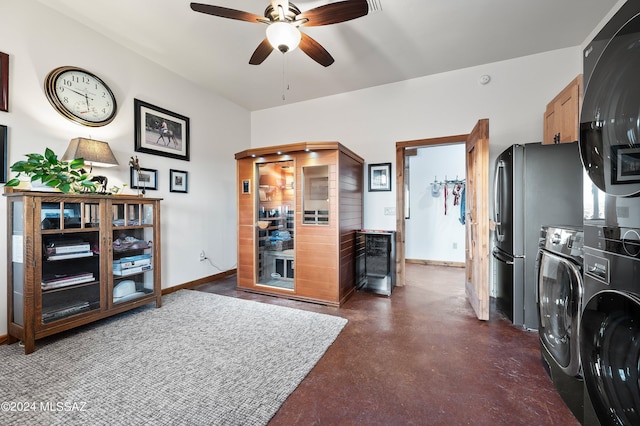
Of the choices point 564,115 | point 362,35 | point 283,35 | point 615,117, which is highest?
point 362,35

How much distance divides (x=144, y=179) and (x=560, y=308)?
4022 millimetres

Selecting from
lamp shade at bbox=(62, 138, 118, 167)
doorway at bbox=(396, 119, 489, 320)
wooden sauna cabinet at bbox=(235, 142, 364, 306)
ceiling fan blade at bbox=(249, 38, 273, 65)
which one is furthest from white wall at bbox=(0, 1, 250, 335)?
doorway at bbox=(396, 119, 489, 320)

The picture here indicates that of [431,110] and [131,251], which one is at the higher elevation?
[431,110]

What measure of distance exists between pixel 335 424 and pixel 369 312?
1.52 metres

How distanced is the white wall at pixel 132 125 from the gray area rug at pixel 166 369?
2.73 feet

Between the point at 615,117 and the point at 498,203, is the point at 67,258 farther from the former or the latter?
the point at 498,203

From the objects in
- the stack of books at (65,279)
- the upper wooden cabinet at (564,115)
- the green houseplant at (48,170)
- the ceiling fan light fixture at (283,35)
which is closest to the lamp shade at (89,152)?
the green houseplant at (48,170)

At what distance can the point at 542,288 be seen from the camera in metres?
1.70

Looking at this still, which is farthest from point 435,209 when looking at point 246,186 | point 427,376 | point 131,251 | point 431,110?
point 131,251

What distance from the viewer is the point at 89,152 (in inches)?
93.3

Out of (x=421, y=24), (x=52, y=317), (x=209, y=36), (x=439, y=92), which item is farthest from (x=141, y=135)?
(x=439, y=92)

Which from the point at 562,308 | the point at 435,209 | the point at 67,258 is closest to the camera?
the point at 562,308

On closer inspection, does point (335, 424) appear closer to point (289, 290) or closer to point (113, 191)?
point (289, 290)

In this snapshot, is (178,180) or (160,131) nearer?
(160,131)
